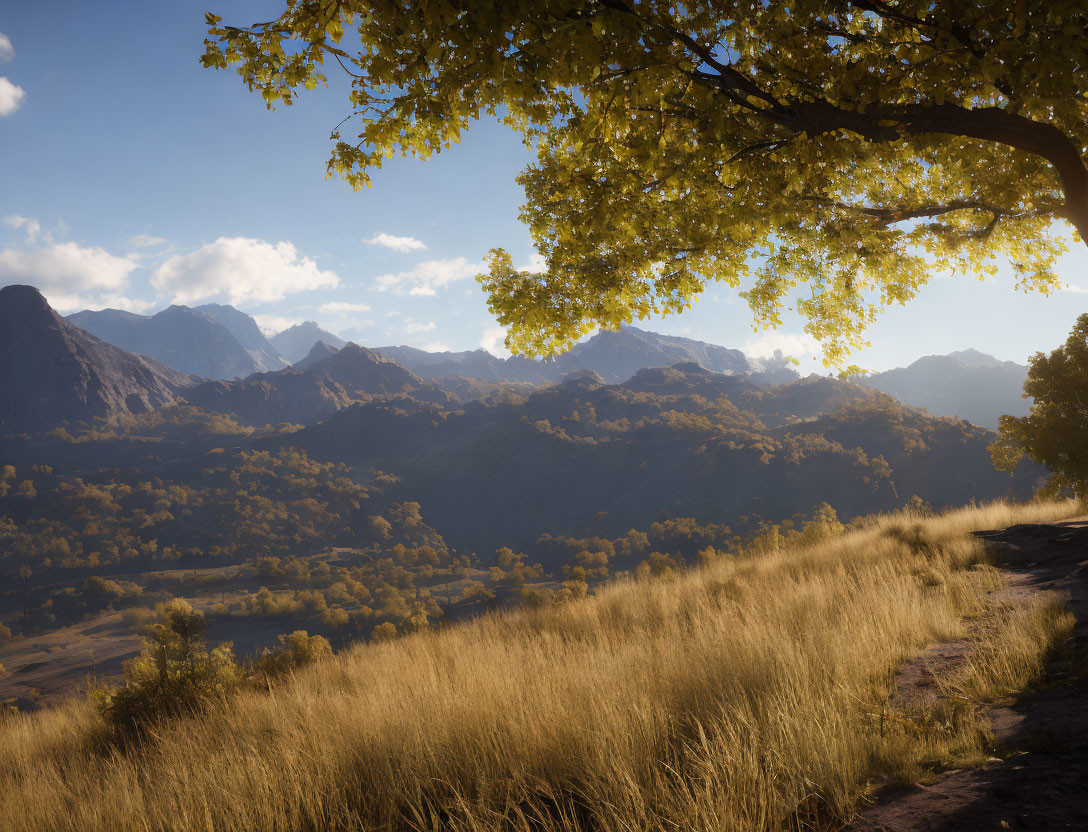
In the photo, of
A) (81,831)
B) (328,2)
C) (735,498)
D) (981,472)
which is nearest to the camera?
(81,831)

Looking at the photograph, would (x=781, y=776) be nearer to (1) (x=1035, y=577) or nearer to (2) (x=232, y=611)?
(1) (x=1035, y=577)

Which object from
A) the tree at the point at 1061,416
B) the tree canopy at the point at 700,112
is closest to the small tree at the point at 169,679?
the tree canopy at the point at 700,112

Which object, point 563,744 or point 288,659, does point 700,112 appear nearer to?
point 563,744

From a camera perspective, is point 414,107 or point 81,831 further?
point 414,107

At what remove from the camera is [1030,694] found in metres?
3.64

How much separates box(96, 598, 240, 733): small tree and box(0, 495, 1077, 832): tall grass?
52cm

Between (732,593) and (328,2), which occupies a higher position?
(328,2)

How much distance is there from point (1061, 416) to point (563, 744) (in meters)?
11.6

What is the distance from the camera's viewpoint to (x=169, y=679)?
297 inches

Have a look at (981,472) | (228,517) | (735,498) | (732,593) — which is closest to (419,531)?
(228,517)

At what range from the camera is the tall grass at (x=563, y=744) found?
274 cm

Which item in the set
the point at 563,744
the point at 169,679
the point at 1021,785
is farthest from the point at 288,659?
the point at 1021,785

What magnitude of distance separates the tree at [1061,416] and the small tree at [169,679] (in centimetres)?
1396

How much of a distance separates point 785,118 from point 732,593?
280 inches
